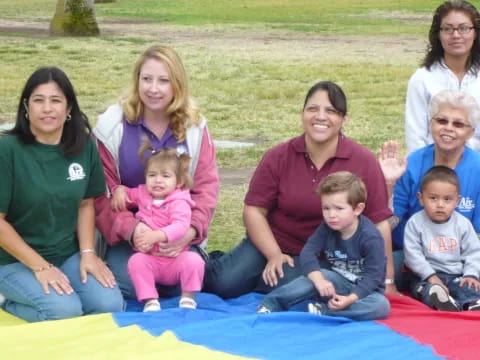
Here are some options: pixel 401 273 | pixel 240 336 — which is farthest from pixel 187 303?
pixel 401 273

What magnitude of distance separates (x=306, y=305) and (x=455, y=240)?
98 cm

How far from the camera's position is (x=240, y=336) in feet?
15.7

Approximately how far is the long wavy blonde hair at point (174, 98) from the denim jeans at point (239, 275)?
78 centimetres

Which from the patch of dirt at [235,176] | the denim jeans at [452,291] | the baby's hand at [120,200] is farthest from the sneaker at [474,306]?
the patch of dirt at [235,176]

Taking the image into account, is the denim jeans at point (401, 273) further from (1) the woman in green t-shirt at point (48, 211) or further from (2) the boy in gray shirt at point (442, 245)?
(1) the woman in green t-shirt at point (48, 211)

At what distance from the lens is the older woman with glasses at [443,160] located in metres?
5.66

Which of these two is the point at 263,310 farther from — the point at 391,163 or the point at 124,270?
the point at 391,163

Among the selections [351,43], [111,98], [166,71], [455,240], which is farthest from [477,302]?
[351,43]

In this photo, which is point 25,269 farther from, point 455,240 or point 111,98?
point 111,98

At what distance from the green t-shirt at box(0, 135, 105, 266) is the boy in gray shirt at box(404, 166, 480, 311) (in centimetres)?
190

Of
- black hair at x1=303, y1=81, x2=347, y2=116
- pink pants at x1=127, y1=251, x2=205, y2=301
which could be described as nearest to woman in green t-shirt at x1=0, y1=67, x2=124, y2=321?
pink pants at x1=127, y1=251, x2=205, y2=301

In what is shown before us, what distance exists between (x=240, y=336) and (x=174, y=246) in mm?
907

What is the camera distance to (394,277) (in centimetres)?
581

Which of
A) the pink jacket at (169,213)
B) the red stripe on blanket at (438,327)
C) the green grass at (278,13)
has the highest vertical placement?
the green grass at (278,13)
